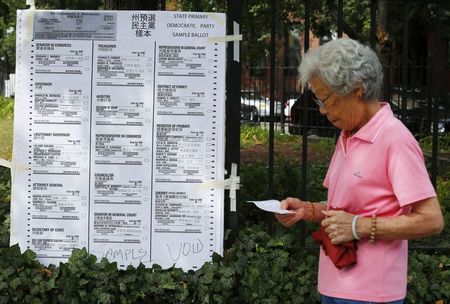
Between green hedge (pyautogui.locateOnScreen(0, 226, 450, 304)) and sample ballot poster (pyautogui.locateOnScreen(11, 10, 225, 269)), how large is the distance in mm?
159

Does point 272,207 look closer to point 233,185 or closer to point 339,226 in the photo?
point 339,226

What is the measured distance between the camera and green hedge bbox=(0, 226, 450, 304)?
3562 mm

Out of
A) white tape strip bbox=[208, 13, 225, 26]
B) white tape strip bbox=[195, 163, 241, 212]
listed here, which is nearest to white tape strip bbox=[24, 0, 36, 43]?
white tape strip bbox=[208, 13, 225, 26]

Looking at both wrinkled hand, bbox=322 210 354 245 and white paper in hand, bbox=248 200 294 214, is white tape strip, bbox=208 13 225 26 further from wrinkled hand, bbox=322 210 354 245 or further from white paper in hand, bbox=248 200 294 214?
wrinkled hand, bbox=322 210 354 245

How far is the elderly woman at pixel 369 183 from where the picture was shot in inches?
92.0

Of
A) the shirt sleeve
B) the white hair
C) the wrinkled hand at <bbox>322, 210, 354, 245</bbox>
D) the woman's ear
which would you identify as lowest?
the wrinkled hand at <bbox>322, 210, 354, 245</bbox>

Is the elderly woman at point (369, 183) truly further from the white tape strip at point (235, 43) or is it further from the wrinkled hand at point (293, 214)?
the white tape strip at point (235, 43)

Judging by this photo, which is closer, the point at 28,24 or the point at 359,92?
the point at 359,92

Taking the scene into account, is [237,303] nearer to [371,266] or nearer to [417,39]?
[371,266]

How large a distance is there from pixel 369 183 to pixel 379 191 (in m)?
0.04

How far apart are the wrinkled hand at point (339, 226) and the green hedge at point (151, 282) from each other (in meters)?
1.27

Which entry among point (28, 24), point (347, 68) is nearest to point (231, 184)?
point (28, 24)

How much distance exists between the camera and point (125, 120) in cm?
357

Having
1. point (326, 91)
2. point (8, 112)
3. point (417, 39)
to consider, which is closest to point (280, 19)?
point (8, 112)
